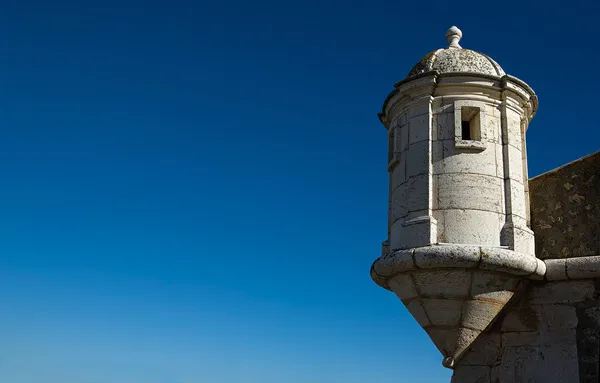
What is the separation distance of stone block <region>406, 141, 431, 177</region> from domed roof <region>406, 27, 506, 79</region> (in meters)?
0.92

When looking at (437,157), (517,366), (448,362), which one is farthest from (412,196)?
(517,366)

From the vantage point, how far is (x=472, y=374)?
8000mm

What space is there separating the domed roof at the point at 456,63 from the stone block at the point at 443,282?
252 centimetres

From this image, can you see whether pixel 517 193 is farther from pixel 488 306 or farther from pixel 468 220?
pixel 488 306

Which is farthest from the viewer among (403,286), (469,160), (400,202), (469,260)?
(400,202)

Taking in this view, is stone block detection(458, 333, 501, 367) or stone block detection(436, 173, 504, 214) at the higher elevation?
stone block detection(436, 173, 504, 214)

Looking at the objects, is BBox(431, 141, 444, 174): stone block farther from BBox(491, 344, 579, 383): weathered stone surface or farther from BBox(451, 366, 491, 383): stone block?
BBox(451, 366, 491, 383): stone block

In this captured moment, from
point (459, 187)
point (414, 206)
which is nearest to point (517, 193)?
point (459, 187)

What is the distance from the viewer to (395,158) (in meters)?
8.47

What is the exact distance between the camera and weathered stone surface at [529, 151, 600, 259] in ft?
25.5

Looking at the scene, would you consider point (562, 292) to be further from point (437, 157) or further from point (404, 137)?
point (404, 137)

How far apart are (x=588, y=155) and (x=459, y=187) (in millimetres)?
1675

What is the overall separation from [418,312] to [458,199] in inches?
55.2

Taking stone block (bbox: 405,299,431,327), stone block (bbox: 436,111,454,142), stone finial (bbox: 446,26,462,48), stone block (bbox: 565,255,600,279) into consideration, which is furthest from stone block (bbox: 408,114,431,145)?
stone block (bbox: 565,255,600,279)
